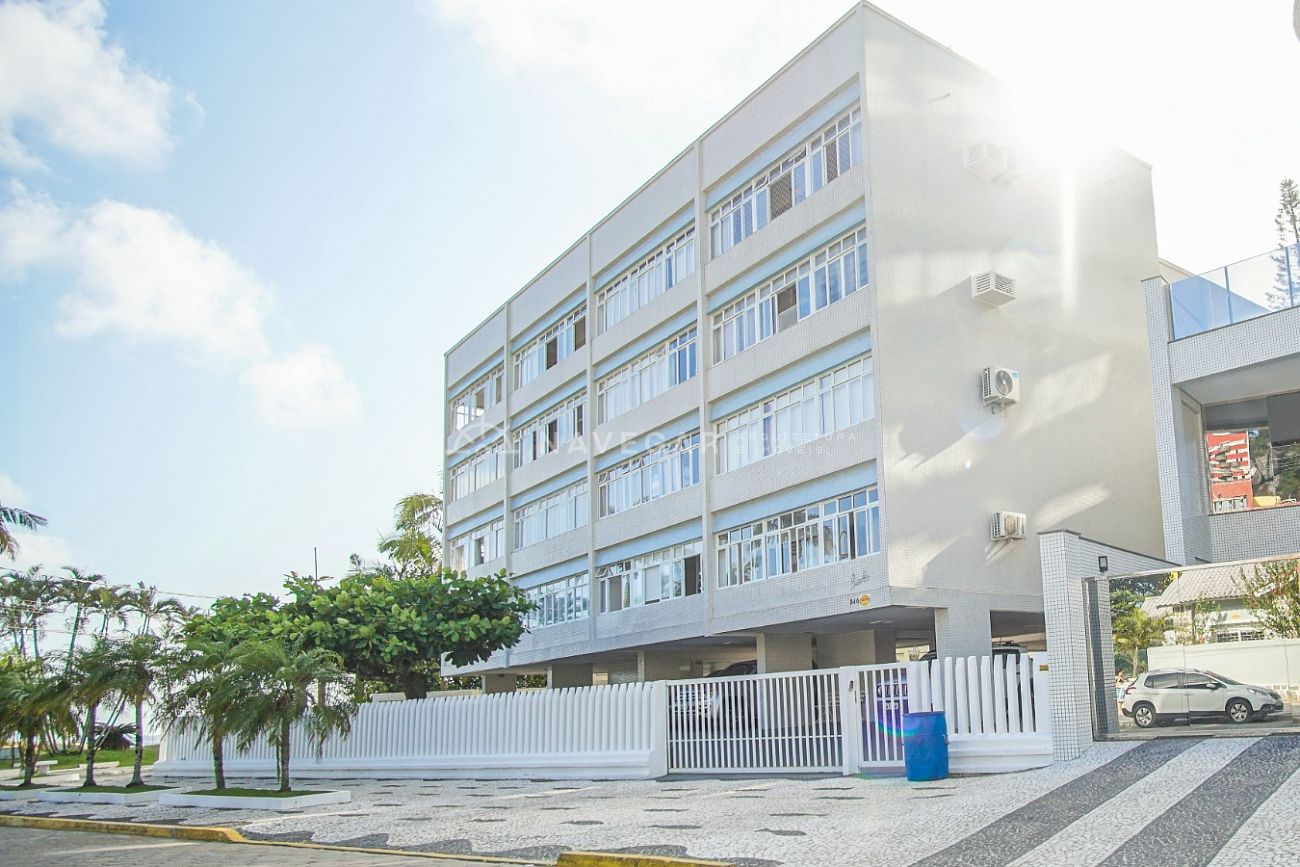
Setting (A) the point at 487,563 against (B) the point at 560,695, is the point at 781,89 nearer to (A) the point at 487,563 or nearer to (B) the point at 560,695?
(B) the point at 560,695

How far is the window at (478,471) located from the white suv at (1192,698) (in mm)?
25876

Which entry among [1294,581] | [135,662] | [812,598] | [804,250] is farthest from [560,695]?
[1294,581]

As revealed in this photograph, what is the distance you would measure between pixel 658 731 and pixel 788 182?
11.8m

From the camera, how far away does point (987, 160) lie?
2338 centimetres

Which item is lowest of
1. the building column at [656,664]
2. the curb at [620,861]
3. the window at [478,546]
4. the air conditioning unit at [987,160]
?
the curb at [620,861]

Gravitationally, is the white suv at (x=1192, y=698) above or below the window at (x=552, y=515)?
below

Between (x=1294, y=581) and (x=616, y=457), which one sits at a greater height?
(x=616, y=457)

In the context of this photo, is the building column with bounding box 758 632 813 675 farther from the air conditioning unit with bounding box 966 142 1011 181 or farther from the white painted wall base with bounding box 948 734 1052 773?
the white painted wall base with bounding box 948 734 1052 773

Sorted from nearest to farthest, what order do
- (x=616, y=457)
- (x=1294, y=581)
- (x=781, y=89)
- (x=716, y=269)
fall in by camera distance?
(x=1294, y=581) < (x=781, y=89) < (x=716, y=269) < (x=616, y=457)

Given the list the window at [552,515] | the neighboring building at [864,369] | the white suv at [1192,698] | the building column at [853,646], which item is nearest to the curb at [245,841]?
the white suv at [1192,698]

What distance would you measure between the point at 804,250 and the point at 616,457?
29.0 ft

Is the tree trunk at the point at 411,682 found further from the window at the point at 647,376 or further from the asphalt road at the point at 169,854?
the asphalt road at the point at 169,854

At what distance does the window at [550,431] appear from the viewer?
110 ft

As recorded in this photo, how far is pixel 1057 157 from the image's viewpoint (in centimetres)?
2581
